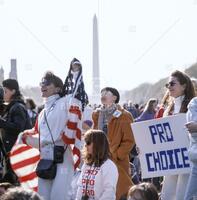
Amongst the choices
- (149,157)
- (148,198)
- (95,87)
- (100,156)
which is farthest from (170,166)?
(95,87)

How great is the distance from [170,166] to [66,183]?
109 centimetres

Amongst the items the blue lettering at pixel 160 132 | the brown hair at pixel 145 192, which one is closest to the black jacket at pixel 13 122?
the blue lettering at pixel 160 132

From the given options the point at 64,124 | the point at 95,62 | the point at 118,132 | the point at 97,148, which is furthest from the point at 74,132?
the point at 95,62

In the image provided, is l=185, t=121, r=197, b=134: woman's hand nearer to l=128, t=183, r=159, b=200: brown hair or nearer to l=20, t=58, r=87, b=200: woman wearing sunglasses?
l=20, t=58, r=87, b=200: woman wearing sunglasses

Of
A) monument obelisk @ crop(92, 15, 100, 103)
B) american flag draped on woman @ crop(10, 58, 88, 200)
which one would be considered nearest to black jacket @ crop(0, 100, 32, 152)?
american flag draped on woman @ crop(10, 58, 88, 200)

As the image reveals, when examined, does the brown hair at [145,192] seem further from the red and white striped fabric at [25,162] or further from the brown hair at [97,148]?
the red and white striped fabric at [25,162]

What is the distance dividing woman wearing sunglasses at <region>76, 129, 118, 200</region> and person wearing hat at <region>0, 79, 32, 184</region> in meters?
1.72

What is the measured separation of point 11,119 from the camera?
31.3ft

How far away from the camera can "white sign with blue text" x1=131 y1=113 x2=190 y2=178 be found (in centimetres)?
856

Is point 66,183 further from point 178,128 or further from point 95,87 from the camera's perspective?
point 95,87

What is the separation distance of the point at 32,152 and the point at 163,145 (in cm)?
159

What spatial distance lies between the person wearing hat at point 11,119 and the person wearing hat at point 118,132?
35.9 inches

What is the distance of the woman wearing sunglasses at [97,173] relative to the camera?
7.88 meters

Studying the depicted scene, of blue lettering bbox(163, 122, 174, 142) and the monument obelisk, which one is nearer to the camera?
blue lettering bbox(163, 122, 174, 142)
